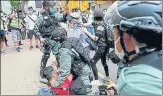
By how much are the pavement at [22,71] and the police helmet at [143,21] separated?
4.97 m

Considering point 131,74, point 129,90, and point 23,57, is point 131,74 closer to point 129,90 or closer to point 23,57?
point 129,90

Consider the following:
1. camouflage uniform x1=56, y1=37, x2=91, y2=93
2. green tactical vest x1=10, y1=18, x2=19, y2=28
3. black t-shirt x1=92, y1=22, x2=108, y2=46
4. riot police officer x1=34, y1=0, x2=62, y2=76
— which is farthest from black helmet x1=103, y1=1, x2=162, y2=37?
green tactical vest x1=10, y1=18, x2=19, y2=28

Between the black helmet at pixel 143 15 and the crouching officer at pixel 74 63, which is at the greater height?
the black helmet at pixel 143 15

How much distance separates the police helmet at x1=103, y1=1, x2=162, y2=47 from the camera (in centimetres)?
171

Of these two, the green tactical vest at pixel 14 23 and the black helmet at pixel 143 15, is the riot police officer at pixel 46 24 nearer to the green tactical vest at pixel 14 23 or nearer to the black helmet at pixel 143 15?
the green tactical vest at pixel 14 23

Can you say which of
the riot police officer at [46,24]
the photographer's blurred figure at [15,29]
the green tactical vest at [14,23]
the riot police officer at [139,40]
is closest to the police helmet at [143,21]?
the riot police officer at [139,40]

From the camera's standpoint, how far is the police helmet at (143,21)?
1.71 meters

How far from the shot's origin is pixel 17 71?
886 cm

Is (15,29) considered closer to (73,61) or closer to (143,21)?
(73,61)

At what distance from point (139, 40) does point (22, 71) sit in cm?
734

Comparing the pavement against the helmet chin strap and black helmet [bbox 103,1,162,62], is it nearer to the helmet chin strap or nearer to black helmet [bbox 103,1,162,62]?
the helmet chin strap

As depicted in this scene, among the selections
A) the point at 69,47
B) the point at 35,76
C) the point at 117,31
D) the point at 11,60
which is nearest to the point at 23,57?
the point at 11,60

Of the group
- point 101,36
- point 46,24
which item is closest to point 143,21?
point 101,36

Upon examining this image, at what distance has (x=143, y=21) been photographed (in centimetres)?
171
